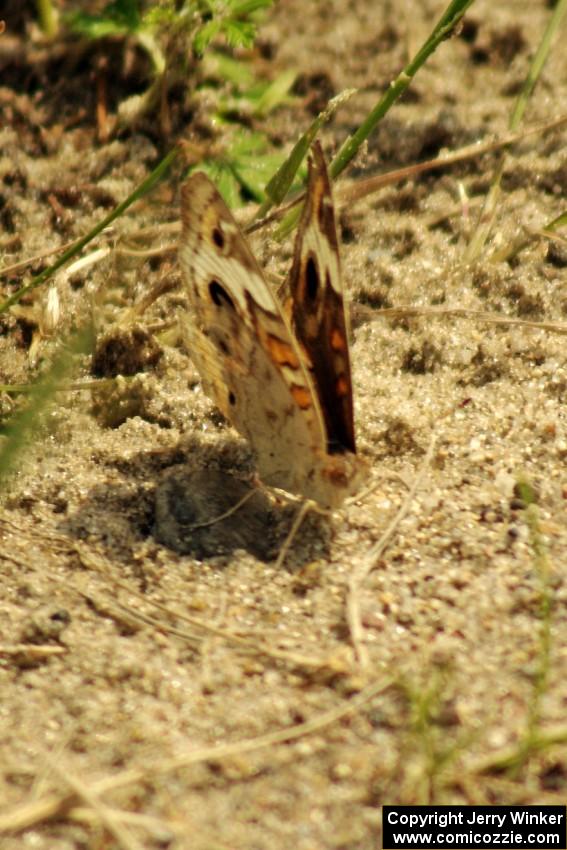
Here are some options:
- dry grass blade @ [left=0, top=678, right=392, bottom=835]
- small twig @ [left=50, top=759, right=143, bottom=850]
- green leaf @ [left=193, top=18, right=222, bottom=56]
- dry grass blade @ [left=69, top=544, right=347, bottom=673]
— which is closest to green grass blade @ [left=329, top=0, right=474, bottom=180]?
green leaf @ [left=193, top=18, right=222, bottom=56]

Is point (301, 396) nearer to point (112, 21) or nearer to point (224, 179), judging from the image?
point (224, 179)

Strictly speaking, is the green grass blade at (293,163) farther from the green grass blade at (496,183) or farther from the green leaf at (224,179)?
the green grass blade at (496,183)

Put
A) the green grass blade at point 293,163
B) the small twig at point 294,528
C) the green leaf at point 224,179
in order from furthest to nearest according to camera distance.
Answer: the green leaf at point 224,179, the green grass blade at point 293,163, the small twig at point 294,528

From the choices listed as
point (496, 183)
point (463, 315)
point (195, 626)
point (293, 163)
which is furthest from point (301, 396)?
point (496, 183)

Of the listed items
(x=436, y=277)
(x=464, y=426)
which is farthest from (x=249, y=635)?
(x=436, y=277)

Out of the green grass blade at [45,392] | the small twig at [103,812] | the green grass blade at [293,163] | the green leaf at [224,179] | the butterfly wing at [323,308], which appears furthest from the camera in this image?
the green leaf at [224,179]

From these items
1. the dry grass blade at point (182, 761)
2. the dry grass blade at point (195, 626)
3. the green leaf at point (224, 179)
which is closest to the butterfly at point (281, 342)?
the dry grass blade at point (195, 626)

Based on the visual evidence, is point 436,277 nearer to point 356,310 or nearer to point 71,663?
point 356,310
